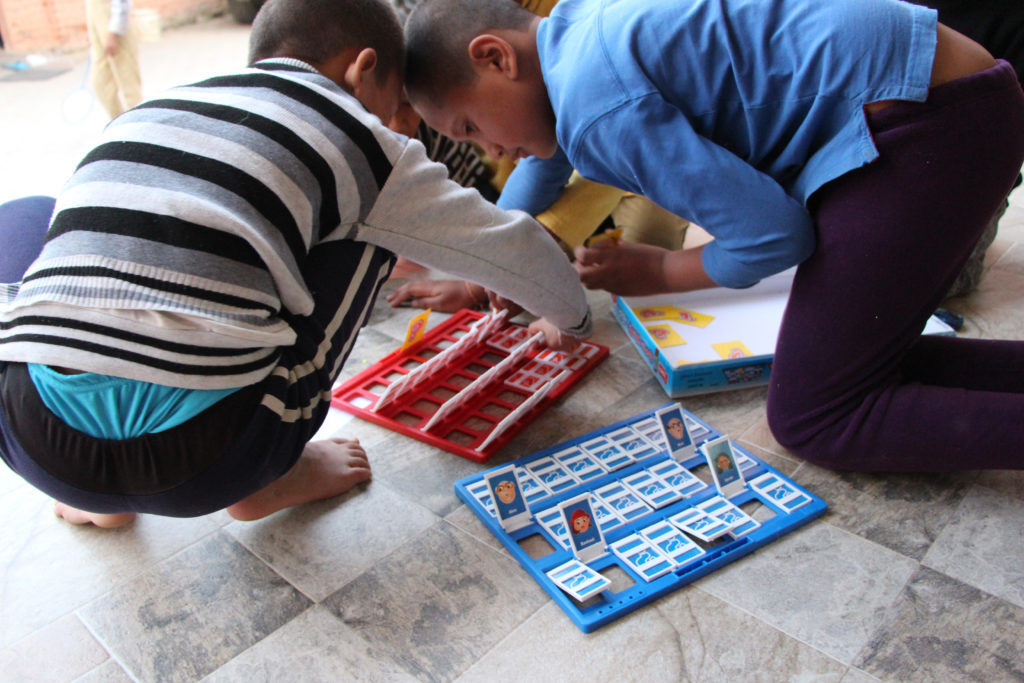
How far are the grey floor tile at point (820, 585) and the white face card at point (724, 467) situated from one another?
0.31 feet

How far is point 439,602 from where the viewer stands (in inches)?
36.6

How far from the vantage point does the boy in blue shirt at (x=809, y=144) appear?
3.01 feet

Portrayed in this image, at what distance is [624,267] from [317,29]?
0.60 m

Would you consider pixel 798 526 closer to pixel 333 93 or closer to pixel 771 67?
pixel 771 67

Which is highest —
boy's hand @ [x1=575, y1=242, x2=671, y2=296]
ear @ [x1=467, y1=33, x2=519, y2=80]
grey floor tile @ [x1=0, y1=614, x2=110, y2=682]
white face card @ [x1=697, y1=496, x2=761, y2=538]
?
ear @ [x1=467, y1=33, x2=519, y2=80]

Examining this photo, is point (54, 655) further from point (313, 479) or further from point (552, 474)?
point (552, 474)

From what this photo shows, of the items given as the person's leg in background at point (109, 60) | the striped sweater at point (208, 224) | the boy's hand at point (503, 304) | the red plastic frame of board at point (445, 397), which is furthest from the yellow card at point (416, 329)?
the person's leg in background at point (109, 60)

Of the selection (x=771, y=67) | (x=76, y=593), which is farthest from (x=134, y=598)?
(x=771, y=67)

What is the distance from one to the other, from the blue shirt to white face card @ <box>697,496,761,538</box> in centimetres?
32

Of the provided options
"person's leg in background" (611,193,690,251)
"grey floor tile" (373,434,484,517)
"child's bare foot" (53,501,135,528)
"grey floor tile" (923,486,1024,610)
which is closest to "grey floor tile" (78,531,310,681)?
"child's bare foot" (53,501,135,528)

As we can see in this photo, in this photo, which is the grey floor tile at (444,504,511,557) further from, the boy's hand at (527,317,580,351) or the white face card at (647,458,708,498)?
the boy's hand at (527,317,580,351)

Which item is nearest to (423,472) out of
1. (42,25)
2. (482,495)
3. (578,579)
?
(482,495)

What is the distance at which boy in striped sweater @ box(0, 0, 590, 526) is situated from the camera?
2.60 feet

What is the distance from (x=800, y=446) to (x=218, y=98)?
2.87 feet
